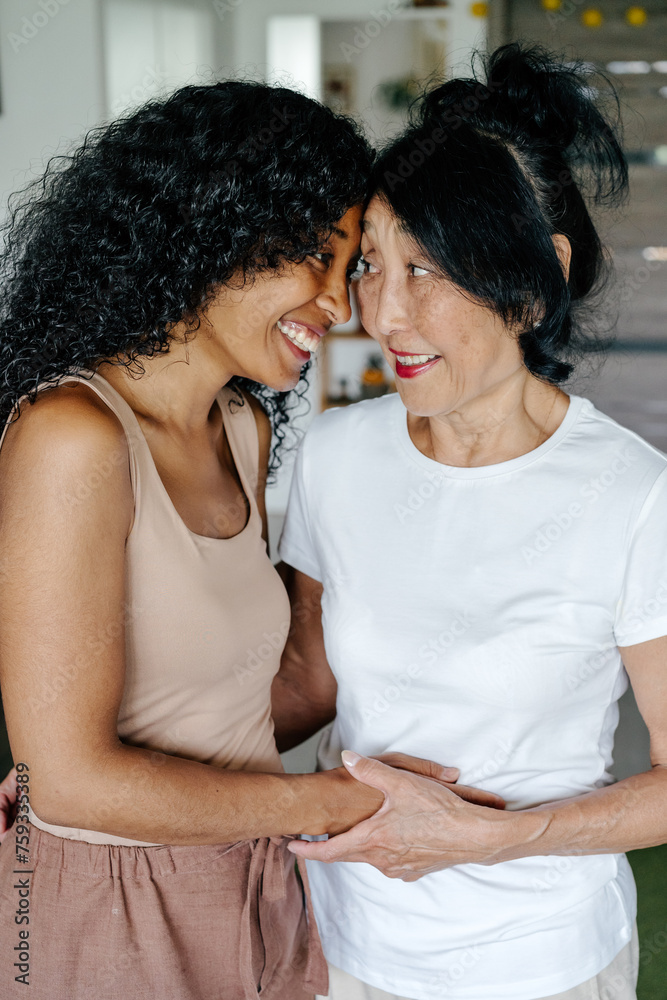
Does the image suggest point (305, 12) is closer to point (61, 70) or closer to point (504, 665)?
point (61, 70)

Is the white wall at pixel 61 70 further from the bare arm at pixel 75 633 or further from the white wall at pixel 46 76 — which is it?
the bare arm at pixel 75 633

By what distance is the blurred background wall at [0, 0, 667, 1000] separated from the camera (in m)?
3.64

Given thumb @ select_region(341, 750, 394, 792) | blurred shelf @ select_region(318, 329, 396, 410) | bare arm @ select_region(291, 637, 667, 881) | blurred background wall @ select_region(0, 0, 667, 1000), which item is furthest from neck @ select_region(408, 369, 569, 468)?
blurred shelf @ select_region(318, 329, 396, 410)

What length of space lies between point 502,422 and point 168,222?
529 millimetres

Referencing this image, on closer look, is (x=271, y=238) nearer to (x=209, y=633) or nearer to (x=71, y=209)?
(x=71, y=209)

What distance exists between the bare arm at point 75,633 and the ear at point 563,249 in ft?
2.08

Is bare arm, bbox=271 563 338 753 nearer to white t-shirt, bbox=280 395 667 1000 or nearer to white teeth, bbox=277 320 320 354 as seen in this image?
white t-shirt, bbox=280 395 667 1000

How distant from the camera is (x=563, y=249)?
1.18 meters

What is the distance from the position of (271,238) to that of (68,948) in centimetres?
92

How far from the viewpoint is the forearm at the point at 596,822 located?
1092mm

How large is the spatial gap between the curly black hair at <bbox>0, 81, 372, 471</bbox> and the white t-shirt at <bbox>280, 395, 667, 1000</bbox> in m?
0.40

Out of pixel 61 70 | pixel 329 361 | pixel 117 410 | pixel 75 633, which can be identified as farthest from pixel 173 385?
pixel 329 361

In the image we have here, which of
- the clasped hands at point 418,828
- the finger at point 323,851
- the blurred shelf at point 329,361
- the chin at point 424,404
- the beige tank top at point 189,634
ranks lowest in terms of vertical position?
the blurred shelf at point 329,361

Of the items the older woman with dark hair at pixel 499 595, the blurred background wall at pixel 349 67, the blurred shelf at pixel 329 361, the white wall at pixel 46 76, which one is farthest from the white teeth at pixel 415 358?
the blurred shelf at pixel 329 361
